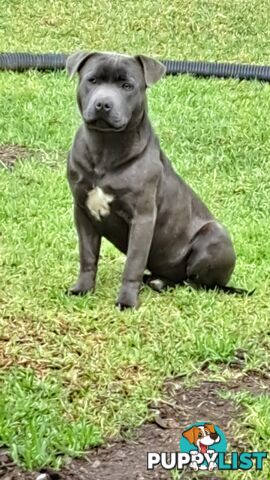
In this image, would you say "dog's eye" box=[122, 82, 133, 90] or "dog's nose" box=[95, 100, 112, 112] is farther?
"dog's eye" box=[122, 82, 133, 90]

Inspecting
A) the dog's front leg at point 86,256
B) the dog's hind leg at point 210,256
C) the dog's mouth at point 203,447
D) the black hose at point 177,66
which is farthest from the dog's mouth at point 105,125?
the black hose at point 177,66

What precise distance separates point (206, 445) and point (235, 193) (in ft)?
14.0

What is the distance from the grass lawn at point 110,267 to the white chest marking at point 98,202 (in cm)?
50

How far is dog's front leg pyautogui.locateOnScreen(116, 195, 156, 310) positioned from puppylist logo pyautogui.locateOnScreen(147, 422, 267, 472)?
53.8 inches

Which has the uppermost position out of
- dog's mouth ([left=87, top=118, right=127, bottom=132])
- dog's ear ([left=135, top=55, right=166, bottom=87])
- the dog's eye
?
dog's ear ([left=135, top=55, right=166, bottom=87])

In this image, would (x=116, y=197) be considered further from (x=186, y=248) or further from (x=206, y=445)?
(x=206, y=445)

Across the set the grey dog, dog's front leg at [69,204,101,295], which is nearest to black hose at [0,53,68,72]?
the grey dog

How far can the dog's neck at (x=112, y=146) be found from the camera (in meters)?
5.43

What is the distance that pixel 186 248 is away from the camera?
5.89 m

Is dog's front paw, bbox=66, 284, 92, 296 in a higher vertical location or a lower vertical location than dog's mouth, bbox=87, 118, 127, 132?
lower

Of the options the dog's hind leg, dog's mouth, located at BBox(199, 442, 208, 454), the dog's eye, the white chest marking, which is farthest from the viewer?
the dog's hind leg

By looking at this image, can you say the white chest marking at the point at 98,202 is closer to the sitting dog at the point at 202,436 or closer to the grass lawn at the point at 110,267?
the grass lawn at the point at 110,267

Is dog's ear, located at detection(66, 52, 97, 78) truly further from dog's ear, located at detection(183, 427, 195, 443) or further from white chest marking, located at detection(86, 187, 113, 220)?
dog's ear, located at detection(183, 427, 195, 443)

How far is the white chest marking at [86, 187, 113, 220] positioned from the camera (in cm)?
543
